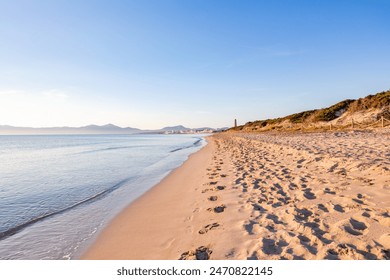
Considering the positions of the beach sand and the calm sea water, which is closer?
the beach sand

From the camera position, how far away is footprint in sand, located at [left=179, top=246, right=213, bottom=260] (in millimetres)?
3543

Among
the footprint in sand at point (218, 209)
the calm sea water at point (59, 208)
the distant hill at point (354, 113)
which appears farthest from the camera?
the distant hill at point (354, 113)

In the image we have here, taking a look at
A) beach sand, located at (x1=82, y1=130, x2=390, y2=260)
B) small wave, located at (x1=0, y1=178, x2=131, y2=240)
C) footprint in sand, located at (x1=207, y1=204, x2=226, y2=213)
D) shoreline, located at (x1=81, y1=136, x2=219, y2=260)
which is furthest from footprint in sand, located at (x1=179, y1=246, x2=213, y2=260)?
small wave, located at (x1=0, y1=178, x2=131, y2=240)

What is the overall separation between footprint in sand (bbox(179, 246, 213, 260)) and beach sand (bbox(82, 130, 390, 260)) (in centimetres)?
2

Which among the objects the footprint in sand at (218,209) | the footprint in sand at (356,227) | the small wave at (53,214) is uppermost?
the footprint in sand at (356,227)

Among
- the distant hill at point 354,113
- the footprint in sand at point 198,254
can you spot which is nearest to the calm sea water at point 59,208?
the footprint in sand at point 198,254

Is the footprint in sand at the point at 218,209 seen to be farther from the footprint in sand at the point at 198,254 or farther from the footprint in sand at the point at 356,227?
the footprint in sand at the point at 356,227

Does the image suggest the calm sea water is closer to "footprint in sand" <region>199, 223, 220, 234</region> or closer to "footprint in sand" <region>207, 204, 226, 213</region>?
"footprint in sand" <region>199, 223, 220, 234</region>

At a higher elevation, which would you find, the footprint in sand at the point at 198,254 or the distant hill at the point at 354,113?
the distant hill at the point at 354,113

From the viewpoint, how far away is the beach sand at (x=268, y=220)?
348 cm

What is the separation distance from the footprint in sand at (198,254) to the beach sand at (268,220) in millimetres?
17

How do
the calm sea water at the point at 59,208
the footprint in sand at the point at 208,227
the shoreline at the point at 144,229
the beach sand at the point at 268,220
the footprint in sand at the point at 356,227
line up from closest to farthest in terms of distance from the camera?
the beach sand at the point at 268,220, the footprint in sand at the point at 356,227, the shoreline at the point at 144,229, the footprint in sand at the point at 208,227, the calm sea water at the point at 59,208

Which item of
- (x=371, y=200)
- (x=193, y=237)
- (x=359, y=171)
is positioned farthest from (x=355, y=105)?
(x=193, y=237)

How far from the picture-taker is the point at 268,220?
4.51 meters
